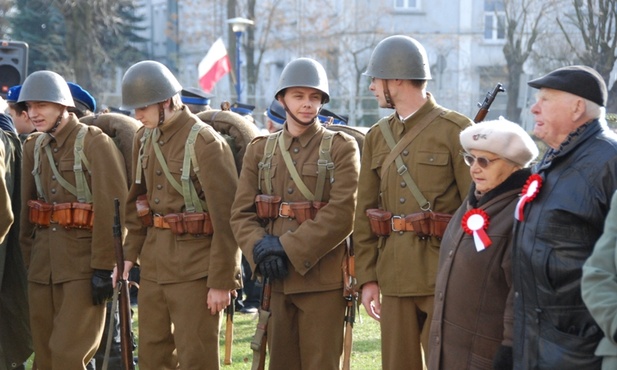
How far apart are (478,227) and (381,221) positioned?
1.17 meters

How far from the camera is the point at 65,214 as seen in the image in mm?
7527

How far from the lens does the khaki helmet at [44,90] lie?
765 centimetres

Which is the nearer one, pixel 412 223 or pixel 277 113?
pixel 412 223

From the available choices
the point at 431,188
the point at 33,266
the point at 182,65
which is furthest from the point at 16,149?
the point at 182,65

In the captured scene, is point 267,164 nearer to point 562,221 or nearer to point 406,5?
point 562,221

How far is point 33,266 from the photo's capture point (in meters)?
7.65

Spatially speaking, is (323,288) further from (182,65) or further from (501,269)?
(182,65)

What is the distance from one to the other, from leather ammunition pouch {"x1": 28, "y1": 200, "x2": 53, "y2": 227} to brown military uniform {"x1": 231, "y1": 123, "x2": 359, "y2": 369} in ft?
5.91

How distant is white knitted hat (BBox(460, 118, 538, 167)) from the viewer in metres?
5.04

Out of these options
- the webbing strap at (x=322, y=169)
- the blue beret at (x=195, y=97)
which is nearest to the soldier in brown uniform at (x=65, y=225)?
the webbing strap at (x=322, y=169)

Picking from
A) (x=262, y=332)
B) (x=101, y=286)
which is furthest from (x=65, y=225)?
(x=262, y=332)

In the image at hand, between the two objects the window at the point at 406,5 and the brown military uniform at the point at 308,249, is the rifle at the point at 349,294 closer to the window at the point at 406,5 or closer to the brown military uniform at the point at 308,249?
the brown military uniform at the point at 308,249

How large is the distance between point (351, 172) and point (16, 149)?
3339 mm

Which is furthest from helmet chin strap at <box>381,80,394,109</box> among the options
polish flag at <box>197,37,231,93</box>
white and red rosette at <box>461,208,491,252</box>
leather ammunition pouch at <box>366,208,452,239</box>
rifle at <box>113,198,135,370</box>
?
polish flag at <box>197,37,231,93</box>
